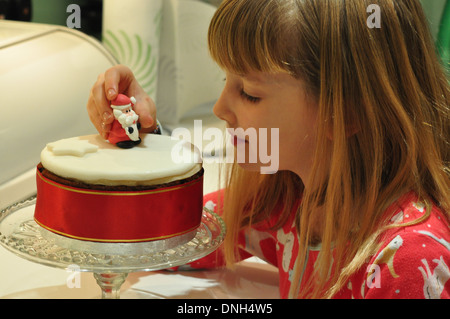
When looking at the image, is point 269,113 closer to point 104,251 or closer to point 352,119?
point 352,119

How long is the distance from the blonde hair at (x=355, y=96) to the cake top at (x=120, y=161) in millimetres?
141

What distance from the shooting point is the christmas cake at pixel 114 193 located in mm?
667

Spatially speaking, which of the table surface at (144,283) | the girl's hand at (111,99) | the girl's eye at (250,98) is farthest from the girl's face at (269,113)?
the table surface at (144,283)

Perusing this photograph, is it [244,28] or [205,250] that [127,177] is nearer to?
[205,250]

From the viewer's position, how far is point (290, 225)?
965 mm

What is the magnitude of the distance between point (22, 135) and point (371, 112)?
0.70 m

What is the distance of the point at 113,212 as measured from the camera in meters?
0.67

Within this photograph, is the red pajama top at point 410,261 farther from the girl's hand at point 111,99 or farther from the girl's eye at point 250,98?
the girl's hand at point 111,99

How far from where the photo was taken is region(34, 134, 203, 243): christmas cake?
67 cm

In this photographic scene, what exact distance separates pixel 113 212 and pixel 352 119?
0.33 metres

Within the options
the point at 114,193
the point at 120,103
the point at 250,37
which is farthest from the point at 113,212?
the point at 250,37

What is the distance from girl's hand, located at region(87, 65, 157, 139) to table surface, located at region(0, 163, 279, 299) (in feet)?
0.84

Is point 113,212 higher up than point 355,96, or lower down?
lower down

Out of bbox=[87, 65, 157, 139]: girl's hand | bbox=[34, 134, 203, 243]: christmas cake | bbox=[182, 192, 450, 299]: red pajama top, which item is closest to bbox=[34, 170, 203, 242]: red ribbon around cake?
bbox=[34, 134, 203, 243]: christmas cake
